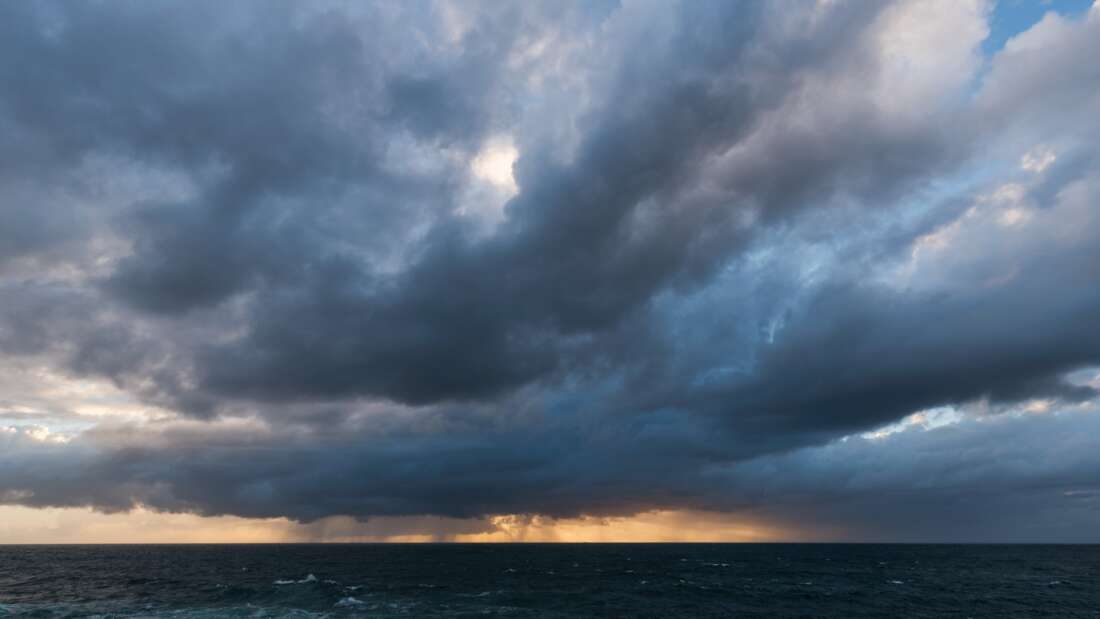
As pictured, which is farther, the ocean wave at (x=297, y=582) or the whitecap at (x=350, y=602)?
the ocean wave at (x=297, y=582)

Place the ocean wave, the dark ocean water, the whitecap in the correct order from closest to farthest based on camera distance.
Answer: the dark ocean water, the whitecap, the ocean wave

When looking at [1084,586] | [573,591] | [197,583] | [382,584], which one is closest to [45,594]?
[197,583]

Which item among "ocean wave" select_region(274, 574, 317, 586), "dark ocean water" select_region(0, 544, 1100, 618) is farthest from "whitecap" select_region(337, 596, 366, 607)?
"ocean wave" select_region(274, 574, 317, 586)

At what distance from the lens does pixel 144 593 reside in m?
112

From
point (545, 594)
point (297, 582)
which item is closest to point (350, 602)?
point (545, 594)

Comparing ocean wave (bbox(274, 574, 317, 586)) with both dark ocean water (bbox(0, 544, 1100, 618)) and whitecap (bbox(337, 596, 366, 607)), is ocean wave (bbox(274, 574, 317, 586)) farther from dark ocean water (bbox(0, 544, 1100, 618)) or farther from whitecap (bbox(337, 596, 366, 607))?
whitecap (bbox(337, 596, 366, 607))

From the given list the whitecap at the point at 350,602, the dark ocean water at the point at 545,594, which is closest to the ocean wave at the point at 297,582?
the dark ocean water at the point at 545,594

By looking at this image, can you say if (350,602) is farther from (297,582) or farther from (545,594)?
(297,582)

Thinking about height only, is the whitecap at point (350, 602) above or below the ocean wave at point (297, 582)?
above

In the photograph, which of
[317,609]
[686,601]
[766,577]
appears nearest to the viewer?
[317,609]

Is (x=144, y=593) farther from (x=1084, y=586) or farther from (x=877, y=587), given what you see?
(x=1084, y=586)

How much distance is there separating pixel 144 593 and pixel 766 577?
12925cm

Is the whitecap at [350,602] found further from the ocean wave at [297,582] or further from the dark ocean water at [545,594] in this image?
the ocean wave at [297,582]

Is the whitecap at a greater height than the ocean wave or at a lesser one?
greater
